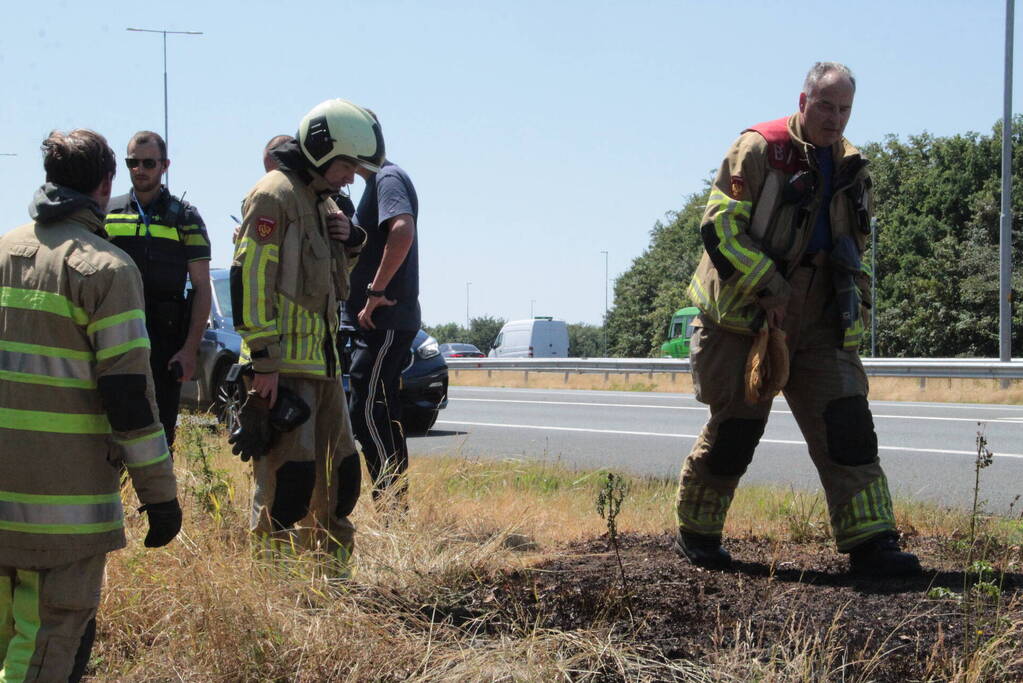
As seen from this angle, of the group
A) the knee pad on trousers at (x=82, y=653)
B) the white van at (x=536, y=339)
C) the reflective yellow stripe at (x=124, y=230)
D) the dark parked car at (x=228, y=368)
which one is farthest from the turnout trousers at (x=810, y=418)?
the white van at (x=536, y=339)

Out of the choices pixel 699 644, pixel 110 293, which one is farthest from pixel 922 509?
pixel 110 293

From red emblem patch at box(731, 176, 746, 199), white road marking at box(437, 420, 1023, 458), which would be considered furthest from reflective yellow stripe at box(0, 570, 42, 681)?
white road marking at box(437, 420, 1023, 458)

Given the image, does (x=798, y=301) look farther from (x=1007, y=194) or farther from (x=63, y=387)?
(x=1007, y=194)

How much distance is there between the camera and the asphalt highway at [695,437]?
27.6 ft

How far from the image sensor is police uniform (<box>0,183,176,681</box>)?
289cm

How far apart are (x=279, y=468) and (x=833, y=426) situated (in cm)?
209

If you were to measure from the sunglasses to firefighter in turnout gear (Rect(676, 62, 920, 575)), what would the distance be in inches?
109

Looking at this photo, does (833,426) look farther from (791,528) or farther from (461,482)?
(461,482)

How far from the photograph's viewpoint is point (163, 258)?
225 inches

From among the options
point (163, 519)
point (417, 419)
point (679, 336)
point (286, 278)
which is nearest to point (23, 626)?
point (163, 519)

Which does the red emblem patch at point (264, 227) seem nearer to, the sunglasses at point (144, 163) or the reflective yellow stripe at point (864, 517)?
the sunglasses at point (144, 163)

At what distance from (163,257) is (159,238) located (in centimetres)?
9

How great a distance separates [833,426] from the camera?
4.50 meters

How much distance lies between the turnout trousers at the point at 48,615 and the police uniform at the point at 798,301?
2514 mm
